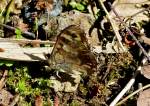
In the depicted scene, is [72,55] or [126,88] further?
[126,88]

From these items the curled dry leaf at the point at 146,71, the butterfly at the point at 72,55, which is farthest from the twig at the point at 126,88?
the butterfly at the point at 72,55

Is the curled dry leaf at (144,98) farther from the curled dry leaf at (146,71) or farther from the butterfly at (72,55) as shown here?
the butterfly at (72,55)

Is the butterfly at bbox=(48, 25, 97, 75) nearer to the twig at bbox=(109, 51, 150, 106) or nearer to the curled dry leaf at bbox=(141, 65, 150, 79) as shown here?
the twig at bbox=(109, 51, 150, 106)

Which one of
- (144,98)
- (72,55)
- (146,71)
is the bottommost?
(144,98)

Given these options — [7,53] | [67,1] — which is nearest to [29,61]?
[7,53]

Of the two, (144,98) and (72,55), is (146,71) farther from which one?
(72,55)

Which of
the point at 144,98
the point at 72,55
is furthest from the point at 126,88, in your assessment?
the point at 72,55
